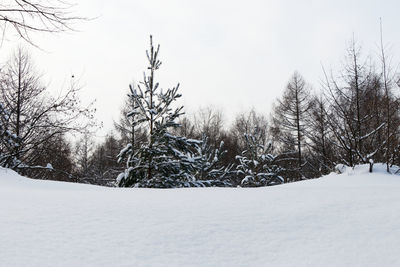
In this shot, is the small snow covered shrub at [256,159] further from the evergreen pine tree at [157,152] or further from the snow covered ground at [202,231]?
the snow covered ground at [202,231]

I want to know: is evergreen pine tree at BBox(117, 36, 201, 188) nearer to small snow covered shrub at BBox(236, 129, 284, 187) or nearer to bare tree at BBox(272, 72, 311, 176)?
small snow covered shrub at BBox(236, 129, 284, 187)

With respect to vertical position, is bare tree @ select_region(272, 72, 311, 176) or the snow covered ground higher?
bare tree @ select_region(272, 72, 311, 176)

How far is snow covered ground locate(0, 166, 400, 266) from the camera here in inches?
67.7

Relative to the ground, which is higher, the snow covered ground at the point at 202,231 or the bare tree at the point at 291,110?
the bare tree at the point at 291,110

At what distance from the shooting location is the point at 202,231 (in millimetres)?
2076

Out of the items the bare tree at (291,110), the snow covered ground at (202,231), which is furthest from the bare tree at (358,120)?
the bare tree at (291,110)

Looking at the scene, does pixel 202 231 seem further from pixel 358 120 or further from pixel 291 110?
pixel 291 110

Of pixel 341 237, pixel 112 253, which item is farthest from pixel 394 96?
pixel 112 253

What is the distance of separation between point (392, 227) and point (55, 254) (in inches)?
85.0

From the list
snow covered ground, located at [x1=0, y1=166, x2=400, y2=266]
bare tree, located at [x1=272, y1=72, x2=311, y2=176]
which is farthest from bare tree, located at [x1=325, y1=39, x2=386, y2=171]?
bare tree, located at [x1=272, y1=72, x2=311, y2=176]

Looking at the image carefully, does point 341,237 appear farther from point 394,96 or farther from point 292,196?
point 394,96

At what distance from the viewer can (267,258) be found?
1787 mm

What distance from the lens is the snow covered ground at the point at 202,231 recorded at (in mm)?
1720

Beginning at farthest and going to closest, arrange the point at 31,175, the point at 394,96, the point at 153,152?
the point at 31,175 → the point at 153,152 → the point at 394,96
